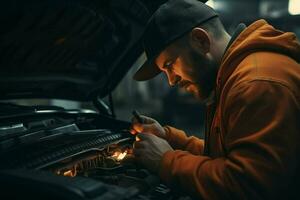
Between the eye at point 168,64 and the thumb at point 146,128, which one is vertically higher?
the eye at point 168,64

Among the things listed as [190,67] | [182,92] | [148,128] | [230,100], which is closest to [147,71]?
[190,67]

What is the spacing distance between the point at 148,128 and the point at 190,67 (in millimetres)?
540

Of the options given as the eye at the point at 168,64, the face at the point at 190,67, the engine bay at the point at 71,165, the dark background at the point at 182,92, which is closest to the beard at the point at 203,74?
the face at the point at 190,67

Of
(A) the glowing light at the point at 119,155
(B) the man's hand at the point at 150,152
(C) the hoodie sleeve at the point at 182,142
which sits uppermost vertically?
(B) the man's hand at the point at 150,152

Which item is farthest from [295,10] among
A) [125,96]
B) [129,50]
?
[129,50]

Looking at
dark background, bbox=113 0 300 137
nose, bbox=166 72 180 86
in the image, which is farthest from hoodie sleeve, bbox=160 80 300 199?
dark background, bbox=113 0 300 137

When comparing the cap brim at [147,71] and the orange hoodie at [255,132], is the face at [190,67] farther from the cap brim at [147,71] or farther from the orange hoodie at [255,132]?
the orange hoodie at [255,132]

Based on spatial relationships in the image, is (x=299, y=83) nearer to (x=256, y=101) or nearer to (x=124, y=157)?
(x=256, y=101)

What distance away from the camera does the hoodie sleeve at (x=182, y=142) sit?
2330mm

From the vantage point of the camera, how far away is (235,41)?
1797mm

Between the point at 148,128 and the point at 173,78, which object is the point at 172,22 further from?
the point at 148,128

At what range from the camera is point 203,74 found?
75.7 inches

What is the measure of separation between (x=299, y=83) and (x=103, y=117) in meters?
1.36

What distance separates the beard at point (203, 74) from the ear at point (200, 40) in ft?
0.08
